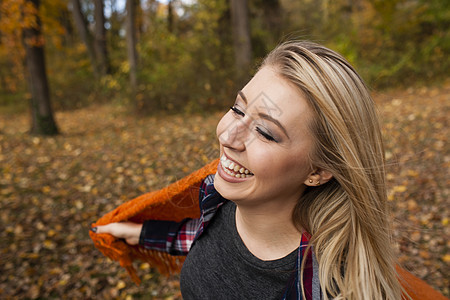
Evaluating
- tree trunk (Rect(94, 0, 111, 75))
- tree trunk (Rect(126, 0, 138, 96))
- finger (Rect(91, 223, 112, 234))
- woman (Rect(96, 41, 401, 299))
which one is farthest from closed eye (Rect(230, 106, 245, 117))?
tree trunk (Rect(94, 0, 111, 75))

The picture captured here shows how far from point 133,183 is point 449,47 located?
11119mm

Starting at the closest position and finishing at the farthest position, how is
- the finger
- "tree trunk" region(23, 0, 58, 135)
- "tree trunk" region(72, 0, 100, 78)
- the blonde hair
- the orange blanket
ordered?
1. the blonde hair
2. the orange blanket
3. the finger
4. "tree trunk" region(23, 0, 58, 135)
5. "tree trunk" region(72, 0, 100, 78)

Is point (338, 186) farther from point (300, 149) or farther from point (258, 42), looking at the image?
point (258, 42)

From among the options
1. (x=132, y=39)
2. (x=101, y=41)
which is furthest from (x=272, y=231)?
(x=101, y=41)

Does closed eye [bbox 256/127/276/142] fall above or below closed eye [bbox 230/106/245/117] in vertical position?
below

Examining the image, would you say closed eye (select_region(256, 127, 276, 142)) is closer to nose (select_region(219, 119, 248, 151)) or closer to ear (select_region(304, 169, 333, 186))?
nose (select_region(219, 119, 248, 151))

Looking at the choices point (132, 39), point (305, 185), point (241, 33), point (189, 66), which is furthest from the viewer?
point (189, 66)

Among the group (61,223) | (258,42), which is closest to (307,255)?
(61,223)

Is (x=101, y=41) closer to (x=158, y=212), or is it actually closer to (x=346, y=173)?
(x=158, y=212)

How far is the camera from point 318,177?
48.6 inches

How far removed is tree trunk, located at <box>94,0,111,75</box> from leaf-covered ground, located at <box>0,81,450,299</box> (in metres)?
6.44

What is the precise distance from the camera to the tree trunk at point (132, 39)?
948 centimetres

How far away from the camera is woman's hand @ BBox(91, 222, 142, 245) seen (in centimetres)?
182

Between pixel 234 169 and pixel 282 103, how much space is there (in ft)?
1.04
